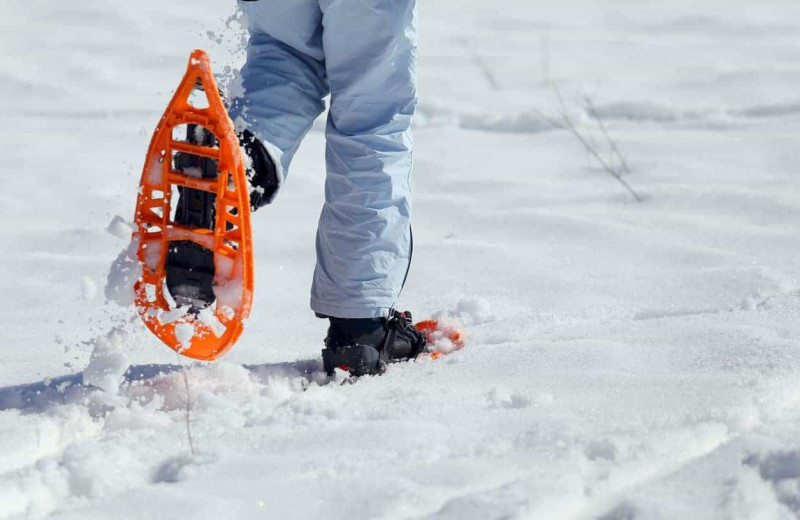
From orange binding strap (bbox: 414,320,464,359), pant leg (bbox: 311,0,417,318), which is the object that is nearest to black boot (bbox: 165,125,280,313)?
pant leg (bbox: 311,0,417,318)

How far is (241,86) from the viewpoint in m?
1.99

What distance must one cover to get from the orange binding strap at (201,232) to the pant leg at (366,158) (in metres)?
0.24

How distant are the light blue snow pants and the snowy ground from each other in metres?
0.15

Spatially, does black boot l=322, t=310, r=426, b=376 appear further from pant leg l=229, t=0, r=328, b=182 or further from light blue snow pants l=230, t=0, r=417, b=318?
pant leg l=229, t=0, r=328, b=182

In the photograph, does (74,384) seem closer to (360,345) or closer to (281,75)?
(360,345)

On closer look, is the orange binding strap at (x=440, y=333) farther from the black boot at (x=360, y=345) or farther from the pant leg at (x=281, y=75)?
the pant leg at (x=281, y=75)

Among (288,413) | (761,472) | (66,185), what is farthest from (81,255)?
(761,472)

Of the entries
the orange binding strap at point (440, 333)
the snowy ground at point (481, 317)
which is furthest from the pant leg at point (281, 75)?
the orange binding strap at point (440, 333)

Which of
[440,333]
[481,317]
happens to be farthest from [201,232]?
[481,317]

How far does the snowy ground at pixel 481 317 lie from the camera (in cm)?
140

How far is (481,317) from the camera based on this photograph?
2502mm

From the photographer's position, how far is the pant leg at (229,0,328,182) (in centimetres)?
200

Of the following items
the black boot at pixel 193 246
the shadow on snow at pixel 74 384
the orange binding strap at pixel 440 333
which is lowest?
the orange binding strap at pixel 440 333

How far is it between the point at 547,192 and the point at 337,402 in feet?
6.62
